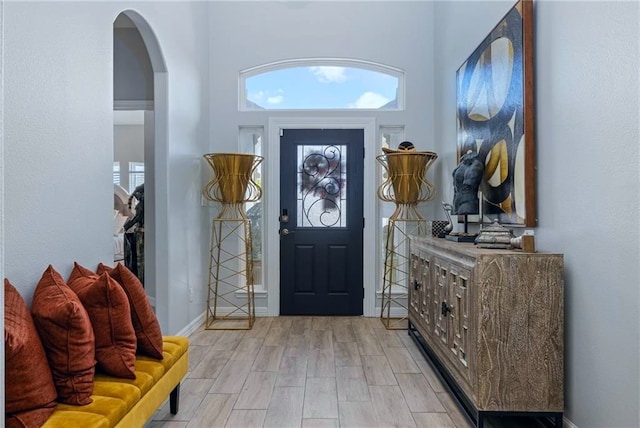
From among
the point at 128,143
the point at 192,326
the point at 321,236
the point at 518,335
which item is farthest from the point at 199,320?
the point at 128,143

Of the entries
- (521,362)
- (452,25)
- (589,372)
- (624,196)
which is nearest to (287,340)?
(521,362)

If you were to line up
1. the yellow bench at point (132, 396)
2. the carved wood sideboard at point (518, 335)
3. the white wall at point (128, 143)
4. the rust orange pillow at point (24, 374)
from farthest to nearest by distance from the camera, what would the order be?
the white wall at point (128, 143), the carved wood sideboard at point (518, 335), the yellow bench at point (132, 396), the rust orange pillow at point (24, 374)

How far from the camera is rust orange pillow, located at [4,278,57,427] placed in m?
1.35

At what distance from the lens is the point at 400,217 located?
4.44 metres

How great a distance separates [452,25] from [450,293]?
107 inches

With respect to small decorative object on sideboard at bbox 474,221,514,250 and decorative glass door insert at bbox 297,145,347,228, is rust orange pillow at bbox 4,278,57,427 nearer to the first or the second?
small decorative object on sideboard at bbox 474,221,514,250

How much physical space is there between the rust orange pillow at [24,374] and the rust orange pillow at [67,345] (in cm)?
4

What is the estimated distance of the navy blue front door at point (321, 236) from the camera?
14.9 ft

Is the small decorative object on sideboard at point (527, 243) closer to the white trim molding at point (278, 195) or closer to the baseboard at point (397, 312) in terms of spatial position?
the white trim molding at point (278, 195)

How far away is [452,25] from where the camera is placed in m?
3.85

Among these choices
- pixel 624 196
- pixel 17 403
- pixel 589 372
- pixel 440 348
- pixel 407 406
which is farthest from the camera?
pixel 440 348

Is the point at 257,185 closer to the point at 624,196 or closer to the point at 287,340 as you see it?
the point at 287,340

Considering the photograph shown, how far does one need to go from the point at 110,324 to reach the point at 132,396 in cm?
32

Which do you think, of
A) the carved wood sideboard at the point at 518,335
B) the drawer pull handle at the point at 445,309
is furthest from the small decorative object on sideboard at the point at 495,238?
the drawer pull handle at the point at 445,309
